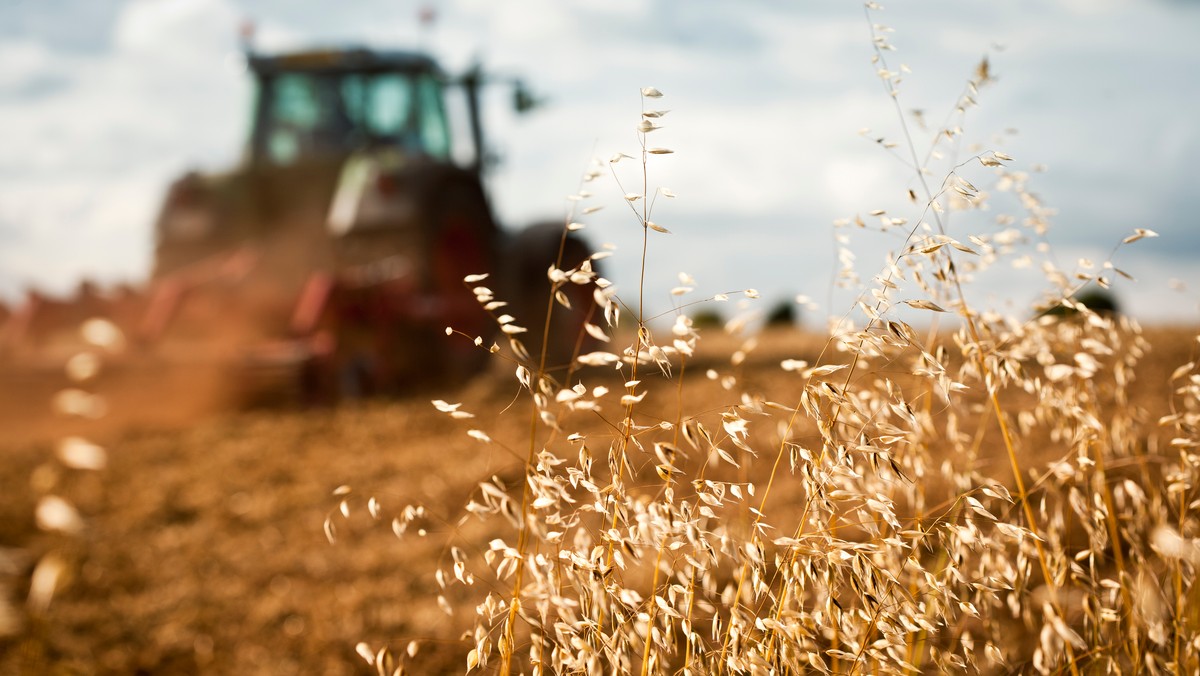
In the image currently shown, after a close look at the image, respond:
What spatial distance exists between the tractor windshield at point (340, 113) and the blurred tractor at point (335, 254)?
0.01 meters

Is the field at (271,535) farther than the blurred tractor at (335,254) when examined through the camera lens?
No

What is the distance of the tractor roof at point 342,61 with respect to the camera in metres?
9.11

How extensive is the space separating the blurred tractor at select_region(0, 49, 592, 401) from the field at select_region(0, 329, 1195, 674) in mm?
559

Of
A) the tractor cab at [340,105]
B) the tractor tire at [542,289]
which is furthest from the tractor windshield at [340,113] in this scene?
the tractor tire at [542,289]

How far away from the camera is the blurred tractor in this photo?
24.8 feet

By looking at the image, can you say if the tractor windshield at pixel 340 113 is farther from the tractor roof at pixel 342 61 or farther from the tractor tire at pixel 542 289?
the tractor tire at pixel 542 289

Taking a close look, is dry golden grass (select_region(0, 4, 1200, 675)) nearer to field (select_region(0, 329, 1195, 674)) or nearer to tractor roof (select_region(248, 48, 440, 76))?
field (select_region(0, 329, 1195, 674))

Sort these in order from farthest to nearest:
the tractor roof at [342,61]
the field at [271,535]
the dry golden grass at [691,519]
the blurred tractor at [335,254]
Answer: the tractor roof at [342,61], the blurred tractor at [335,254], the field at [271,535], the dry golden grass at [691,519]

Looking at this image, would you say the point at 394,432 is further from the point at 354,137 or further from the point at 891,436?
the point at 891,436

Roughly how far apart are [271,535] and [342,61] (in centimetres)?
539

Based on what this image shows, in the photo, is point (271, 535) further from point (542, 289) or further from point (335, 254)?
point (542, 289)

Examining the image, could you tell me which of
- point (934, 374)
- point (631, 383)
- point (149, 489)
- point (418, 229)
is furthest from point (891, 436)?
point (418, 229)

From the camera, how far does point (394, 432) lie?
696cm

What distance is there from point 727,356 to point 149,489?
19.0 ft
